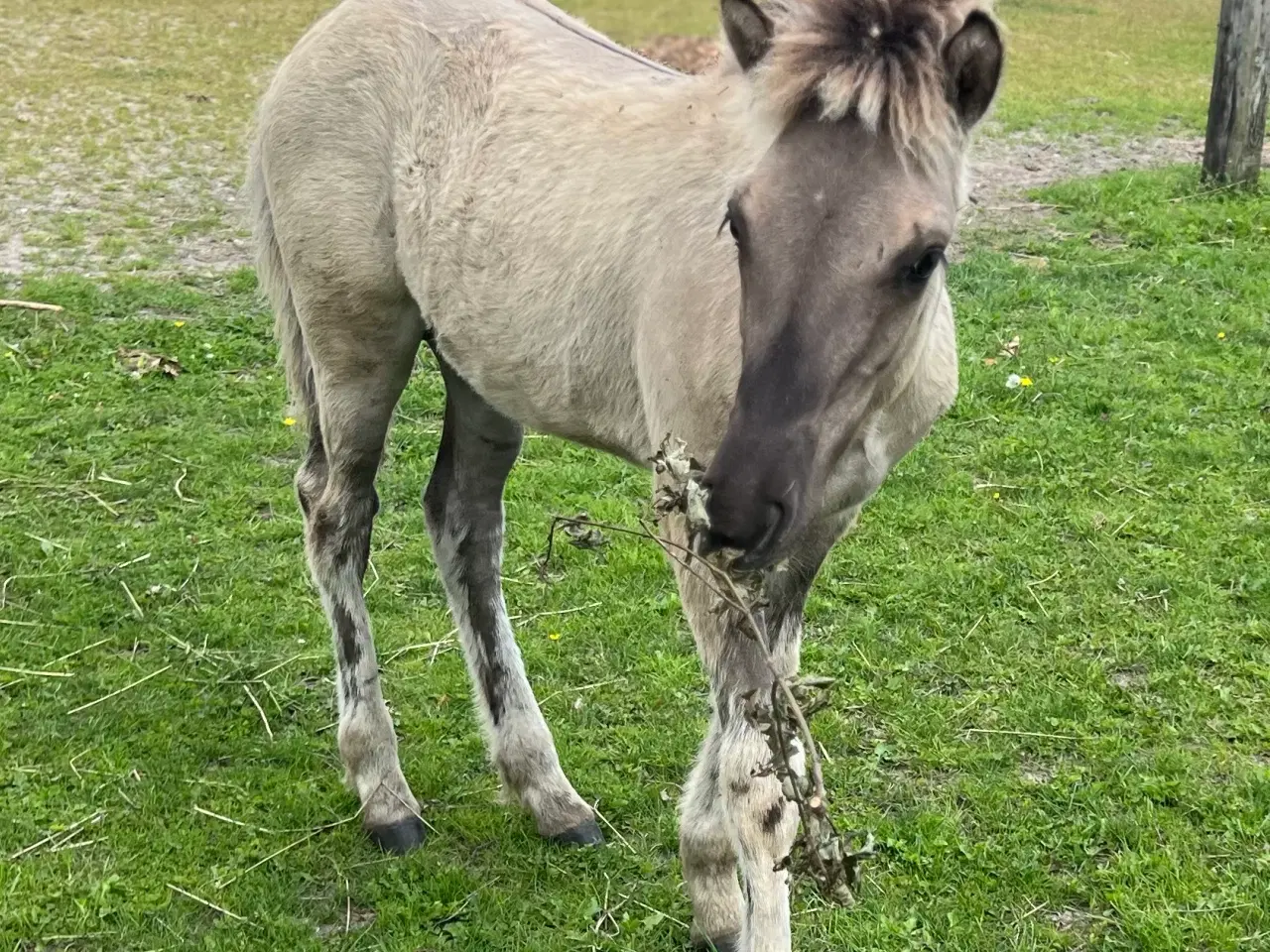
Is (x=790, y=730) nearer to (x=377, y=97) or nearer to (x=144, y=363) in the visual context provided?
(x=377, y=97)

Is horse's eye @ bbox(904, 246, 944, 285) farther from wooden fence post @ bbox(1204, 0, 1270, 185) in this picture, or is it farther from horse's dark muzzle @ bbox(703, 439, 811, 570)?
wooden fence post @ bbox(1204, 0, 1270, 185)

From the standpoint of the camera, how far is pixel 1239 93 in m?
8.76

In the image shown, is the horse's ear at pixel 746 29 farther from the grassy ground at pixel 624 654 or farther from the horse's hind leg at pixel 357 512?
the grassy ground at pixel 624 654

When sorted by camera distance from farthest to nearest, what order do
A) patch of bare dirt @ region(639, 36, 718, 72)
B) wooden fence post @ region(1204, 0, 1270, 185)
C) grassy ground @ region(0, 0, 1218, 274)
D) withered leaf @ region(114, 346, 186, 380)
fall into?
wooden fence post @ region(1204, 0, 1270, 185)
grassy ground @ region(0, 0, 1218, 274)
patch of bare dirt @ region(639, 36, 718, 72)
withered leaf @ region(114, 346, 186, 380)

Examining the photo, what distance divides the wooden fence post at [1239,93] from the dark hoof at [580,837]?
7.95m

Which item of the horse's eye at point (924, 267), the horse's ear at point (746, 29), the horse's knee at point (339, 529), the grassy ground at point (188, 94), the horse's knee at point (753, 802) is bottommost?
the grassy ground at point (188, 94)

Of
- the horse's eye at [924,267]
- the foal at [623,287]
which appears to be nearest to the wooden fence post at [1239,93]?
the foal at [623,287]

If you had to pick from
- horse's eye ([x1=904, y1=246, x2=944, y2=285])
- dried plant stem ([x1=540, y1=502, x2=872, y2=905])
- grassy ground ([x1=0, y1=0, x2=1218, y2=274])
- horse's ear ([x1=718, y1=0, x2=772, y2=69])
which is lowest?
grassy ground ([x1=0, y1=0, x2=1218, y2=274])

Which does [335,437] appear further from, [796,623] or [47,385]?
[47,385]

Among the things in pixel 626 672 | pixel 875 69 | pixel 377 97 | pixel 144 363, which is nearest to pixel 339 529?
pixel 626 672

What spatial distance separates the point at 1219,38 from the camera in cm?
878

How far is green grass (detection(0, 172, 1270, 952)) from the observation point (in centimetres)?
325

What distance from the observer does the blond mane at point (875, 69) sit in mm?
2039

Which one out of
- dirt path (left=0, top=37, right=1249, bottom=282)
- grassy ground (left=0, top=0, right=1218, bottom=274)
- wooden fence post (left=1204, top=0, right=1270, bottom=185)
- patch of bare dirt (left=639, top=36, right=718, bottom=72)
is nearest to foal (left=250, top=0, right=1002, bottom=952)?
patch of bare dirt (left=639, top=36, right=718, bottom=72)
